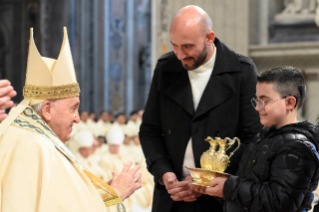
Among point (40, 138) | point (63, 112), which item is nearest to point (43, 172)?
point (40, 138)

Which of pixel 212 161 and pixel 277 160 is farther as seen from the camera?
pixel 212 161

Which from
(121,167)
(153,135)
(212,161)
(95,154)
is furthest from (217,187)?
(95,154)

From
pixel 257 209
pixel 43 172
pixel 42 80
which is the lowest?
pixel 257 209

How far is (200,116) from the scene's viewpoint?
2.94m

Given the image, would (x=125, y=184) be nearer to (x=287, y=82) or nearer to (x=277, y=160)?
(x=277, y=160)

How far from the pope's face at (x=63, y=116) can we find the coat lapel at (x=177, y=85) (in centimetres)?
71

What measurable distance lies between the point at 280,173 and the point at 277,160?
2.6 inches

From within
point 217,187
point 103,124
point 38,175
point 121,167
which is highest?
point 38,175

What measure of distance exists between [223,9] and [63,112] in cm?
656

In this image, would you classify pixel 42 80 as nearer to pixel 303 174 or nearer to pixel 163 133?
pixel 163 133

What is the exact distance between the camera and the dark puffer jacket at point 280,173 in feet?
7.22

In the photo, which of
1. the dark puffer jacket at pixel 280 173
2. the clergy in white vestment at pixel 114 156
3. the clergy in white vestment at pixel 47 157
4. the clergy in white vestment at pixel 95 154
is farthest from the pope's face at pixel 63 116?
the clergy in white vestment at pixel 95 154

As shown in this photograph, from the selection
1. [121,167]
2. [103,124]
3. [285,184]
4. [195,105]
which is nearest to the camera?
[285,184]

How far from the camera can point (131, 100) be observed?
1534 centimetres
